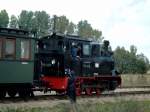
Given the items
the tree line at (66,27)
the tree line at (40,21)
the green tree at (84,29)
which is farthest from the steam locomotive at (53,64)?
the green tree at (84,29)

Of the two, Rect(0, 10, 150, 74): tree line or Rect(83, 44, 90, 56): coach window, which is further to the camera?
Rect(0, 10, 150, 74): tree line

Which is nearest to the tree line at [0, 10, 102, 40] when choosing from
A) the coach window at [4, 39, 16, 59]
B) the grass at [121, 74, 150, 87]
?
the grass at [121, 74, 150, 87]

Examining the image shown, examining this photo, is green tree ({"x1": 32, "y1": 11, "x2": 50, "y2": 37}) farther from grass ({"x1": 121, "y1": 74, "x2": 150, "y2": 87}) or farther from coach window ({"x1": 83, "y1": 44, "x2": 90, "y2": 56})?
coach window ({"x1": 83, "y1": 44, "x2": 90, "y2": 56})

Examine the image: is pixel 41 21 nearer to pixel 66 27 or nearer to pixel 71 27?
pixel 66 27

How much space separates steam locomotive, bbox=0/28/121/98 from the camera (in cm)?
2325

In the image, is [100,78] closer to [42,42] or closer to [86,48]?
[86,48]

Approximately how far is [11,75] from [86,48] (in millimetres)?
6004

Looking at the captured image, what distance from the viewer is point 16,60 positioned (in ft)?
76.8

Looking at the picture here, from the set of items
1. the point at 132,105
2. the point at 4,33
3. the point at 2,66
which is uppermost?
the point at 4,33

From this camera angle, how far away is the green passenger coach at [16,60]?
75.1ft

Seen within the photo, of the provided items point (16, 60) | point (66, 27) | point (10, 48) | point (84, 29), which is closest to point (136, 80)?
point (16, 60)

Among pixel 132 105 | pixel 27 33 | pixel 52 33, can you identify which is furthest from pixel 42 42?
pixel 132 105

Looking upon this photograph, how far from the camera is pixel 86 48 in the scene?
28.0 m

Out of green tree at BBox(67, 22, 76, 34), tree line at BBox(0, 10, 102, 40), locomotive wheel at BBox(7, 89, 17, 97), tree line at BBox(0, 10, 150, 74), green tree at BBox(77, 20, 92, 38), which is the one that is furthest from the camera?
green tree at BBox(77, 20, 92, 38)
